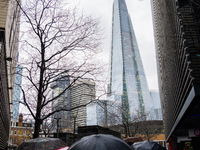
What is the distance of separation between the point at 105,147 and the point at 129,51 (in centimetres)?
17094

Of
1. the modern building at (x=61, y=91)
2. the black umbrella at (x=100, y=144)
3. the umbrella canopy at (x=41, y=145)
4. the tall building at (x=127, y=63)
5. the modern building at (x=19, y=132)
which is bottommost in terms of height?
the modern building at (x=19, y=132)

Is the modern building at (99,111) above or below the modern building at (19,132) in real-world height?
above

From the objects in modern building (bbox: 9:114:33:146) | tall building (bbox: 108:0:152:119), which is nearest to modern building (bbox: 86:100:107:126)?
modern building (bbox: 9:114:33:146)

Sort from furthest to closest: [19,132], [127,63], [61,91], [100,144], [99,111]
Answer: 1. [127,63]
2. [19,132]
3. [99,111]
4. [61,91]
5. [100,144]

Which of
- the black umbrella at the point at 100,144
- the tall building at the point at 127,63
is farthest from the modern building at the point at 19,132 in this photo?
the black umbrella at the point at 100,144

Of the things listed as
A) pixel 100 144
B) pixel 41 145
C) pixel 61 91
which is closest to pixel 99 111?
pixel 61 91

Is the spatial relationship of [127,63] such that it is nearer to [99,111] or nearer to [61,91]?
[99,111]

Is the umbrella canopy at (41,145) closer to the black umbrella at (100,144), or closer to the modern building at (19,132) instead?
the black umbrella at (100,144)

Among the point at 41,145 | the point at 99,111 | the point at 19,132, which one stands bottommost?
the point at 19,132

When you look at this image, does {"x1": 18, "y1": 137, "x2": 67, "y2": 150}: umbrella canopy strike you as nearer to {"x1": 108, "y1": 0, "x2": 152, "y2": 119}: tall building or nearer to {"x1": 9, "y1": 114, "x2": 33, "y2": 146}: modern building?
{"x1": 9, "y1": 114, "x2": 33, "y2": 146}: modern building

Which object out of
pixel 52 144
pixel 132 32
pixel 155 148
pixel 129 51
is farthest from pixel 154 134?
pixel 132 32

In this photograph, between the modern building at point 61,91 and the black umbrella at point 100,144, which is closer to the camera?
the black umbrella at point 100,144

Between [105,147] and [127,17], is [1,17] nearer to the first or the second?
[105,147]

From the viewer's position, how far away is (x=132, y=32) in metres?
188
